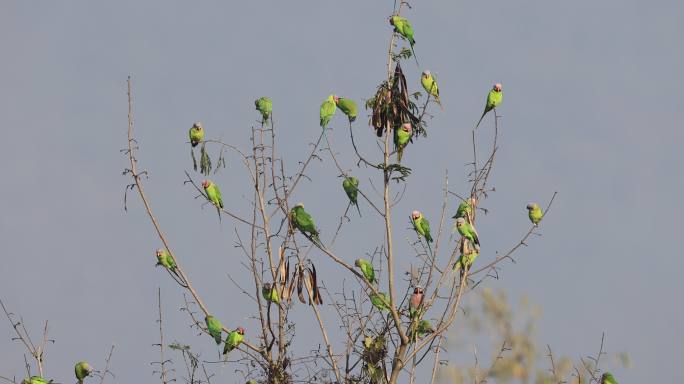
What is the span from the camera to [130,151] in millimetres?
7566

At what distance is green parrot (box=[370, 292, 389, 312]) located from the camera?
745 centimetres

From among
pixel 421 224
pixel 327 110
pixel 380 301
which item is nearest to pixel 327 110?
pixel 327 110

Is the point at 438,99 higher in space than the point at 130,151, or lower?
higher

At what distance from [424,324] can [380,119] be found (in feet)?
5.54

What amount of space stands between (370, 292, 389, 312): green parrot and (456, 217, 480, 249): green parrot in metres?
0.78

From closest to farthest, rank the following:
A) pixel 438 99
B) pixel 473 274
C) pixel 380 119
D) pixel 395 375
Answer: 1. pixel 395 375
2. pixel 473 274
3. pixel 380 119
4. pixel 438 99

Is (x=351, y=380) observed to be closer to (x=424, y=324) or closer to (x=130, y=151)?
(x=424, y=324)

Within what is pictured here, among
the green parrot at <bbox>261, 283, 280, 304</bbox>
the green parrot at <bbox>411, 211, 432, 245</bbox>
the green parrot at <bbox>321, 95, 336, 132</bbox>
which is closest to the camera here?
the green parrot at <bbox>261, 283, 280, 304</bbox>

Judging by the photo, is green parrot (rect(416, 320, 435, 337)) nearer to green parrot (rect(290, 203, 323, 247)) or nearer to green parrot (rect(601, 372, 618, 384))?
green parrot (rect(290, 203, 323, 247))

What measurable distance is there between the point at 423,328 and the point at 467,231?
0.90 meters

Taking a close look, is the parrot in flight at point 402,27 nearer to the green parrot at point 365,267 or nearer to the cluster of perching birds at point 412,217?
the cluster of perching birds at point 412,217

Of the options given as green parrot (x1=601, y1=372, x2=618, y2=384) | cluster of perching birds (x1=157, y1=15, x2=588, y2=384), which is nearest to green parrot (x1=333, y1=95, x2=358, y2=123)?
cluster of perching birds (x1=157, y1=15, x2=588, y2=384)

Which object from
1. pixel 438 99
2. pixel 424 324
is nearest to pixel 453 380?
pixel 424 324

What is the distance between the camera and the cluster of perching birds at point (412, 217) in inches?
309
